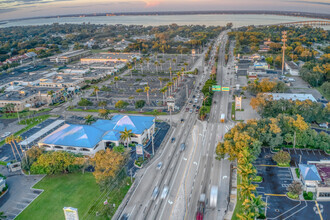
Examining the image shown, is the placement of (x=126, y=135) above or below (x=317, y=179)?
above

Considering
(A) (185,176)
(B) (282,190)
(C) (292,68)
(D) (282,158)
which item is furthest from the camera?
(C) (292,68)

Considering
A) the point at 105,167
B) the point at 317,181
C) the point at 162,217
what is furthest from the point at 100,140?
the point at 317,181

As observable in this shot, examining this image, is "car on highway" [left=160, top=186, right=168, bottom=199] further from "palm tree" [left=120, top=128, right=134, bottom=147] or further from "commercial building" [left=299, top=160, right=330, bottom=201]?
"commercial building" [left=299, top=160, right=330, bottom=201]

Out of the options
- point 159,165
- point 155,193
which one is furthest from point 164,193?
point 159,165

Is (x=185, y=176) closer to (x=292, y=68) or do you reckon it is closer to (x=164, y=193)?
(x=164, y=193)

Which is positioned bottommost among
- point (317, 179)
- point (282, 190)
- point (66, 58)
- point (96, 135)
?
point (282, 190)

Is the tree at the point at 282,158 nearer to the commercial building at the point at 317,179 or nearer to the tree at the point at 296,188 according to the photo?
the commercial building at the point at 317,179

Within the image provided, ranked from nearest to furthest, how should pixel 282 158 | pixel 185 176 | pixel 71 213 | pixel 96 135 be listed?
1. pixel 71 213
2. pixel 185 176
3. pixel 282 158
4. pixel 96 135
